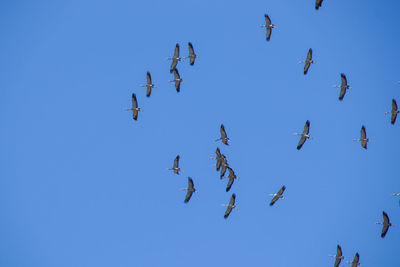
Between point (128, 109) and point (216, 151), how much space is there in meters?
9.63

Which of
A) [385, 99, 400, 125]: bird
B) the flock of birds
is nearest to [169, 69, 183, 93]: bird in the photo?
the flock of birds

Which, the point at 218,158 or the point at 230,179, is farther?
the point at 230,179

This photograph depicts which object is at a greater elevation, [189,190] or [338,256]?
[189,190]

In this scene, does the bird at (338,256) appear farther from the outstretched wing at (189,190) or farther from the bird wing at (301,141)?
the outstretched wing at (189,190)

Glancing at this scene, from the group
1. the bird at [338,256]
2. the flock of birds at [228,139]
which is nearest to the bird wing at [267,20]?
the flock of birds at [228,139]

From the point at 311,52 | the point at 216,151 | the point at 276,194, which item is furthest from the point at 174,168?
the point at 311,52

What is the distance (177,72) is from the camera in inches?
2997

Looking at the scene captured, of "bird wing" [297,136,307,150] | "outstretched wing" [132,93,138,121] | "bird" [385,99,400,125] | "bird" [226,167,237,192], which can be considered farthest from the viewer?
"outstretched wing" [132,93,138,121]

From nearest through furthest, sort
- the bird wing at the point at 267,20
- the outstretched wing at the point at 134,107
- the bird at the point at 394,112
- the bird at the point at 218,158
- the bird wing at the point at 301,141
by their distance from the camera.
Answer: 1. the bird at the point at 218,158
2. the bird wing at the point at 301,141
3. the bird at the point at 394,112
4. the bird wing at the point at 267,20
5. the outstretched wing at the point at 134,107

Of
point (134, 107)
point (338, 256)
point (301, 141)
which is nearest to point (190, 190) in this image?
point (134, 107)

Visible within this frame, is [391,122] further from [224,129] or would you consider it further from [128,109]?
[128,109]

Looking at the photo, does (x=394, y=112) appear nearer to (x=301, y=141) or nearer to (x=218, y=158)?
(x=301, y=141)

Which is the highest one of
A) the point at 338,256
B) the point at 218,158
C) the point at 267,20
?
the point at 267,20

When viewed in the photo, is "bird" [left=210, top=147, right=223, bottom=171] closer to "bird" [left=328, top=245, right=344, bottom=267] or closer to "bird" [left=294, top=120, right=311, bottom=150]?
"bird" [left=294, top=120, right=311, bottom=150]
